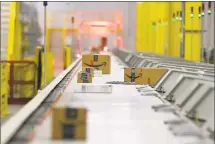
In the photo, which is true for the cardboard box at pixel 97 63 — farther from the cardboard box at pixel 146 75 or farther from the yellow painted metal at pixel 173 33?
the yellow painted metal at pixel 173 33

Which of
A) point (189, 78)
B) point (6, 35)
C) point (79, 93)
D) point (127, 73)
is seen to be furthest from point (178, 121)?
point (6, 35)

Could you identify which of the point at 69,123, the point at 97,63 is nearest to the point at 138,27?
the point at 97,63

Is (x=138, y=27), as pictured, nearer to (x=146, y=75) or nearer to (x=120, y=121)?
(x=146, y=75)

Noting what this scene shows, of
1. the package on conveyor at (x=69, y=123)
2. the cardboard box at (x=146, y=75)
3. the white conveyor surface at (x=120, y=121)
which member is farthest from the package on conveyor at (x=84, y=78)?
the package on conveyor at (x=69, y=123)

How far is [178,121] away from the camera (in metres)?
2.70

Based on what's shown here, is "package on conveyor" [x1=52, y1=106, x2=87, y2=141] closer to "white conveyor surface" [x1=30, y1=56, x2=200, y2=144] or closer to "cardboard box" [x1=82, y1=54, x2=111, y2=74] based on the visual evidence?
"white conveyor surface" [x1=30, y1=56, x2=200, y2=144]

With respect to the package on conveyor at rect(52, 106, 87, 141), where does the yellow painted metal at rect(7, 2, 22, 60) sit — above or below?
above

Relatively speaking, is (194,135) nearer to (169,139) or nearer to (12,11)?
(169,139)

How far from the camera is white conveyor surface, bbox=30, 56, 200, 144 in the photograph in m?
2.39

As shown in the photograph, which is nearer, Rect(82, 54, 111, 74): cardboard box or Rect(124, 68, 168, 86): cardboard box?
Rect(124, 68, 168, 86): cardboard box

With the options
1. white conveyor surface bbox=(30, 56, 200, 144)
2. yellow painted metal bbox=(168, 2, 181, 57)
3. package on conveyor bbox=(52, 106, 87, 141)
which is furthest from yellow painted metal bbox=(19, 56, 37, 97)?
package on conveyor bbox=(52, 106, 87, 141)

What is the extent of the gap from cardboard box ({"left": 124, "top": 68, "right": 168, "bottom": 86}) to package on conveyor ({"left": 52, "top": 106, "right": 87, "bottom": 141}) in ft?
9.49

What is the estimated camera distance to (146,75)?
4.91 m

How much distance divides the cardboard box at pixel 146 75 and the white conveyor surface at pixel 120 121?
0.78m
